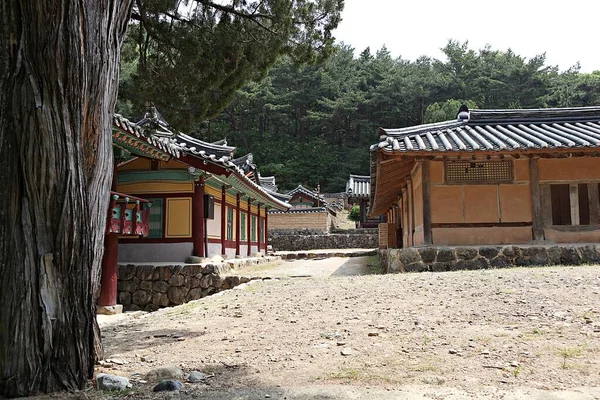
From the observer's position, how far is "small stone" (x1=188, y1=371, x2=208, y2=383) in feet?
12.6

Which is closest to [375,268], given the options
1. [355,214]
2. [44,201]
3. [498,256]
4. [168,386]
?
[498,256]

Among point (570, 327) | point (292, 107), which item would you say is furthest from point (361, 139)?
point (570, 327)

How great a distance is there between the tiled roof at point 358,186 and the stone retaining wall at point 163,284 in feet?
89.8

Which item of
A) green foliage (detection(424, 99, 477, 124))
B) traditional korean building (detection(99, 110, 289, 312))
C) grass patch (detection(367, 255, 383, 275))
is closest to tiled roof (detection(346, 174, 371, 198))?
green foliage (detection(424, 99, 477, 124))

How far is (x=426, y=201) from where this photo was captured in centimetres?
1116

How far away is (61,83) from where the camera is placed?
3451 millimetres

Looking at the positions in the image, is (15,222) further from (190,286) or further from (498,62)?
(498,62)

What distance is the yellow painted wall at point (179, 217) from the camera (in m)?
14.8

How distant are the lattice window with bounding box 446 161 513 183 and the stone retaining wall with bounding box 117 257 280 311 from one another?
6833mm

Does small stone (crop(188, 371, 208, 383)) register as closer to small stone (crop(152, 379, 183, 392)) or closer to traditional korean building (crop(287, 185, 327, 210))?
small stone (crop(152, 379, 183, 392))

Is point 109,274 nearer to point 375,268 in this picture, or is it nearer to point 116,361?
point 116,361

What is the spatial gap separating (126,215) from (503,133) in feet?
32.8

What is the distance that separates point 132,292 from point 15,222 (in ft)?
37.1

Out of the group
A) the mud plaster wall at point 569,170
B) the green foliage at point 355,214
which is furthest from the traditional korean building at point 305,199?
the mud plaster wall at point 569,170
